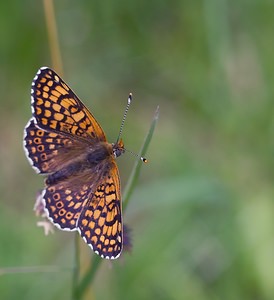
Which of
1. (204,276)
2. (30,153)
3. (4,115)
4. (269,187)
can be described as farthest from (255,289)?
(4,115)

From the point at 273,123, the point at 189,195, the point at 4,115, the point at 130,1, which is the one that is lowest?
the point at 4,115

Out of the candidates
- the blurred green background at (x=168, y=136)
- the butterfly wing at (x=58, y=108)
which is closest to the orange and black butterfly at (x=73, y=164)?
the butterfly wing at (x=58, y=108)

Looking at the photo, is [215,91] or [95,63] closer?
[215,91]

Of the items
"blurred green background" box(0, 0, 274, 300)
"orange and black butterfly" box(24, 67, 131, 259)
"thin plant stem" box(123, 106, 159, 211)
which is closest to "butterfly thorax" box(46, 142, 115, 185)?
"orange and black butterfly" box(24, 67, 131, 259)

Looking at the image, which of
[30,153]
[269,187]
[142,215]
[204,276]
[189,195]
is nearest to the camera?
[30,153]

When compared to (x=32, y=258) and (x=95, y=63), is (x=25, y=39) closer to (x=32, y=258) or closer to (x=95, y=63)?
(x=95, y=63)

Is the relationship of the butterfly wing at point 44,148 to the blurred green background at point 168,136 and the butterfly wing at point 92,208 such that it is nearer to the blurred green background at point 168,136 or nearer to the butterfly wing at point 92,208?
the butterfly wing at point 92,208

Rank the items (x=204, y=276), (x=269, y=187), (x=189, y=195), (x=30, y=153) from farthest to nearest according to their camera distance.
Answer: (x=269, y=187) → (x=204, y=276) → (x=189, y=195) → (x=30, y=153)
